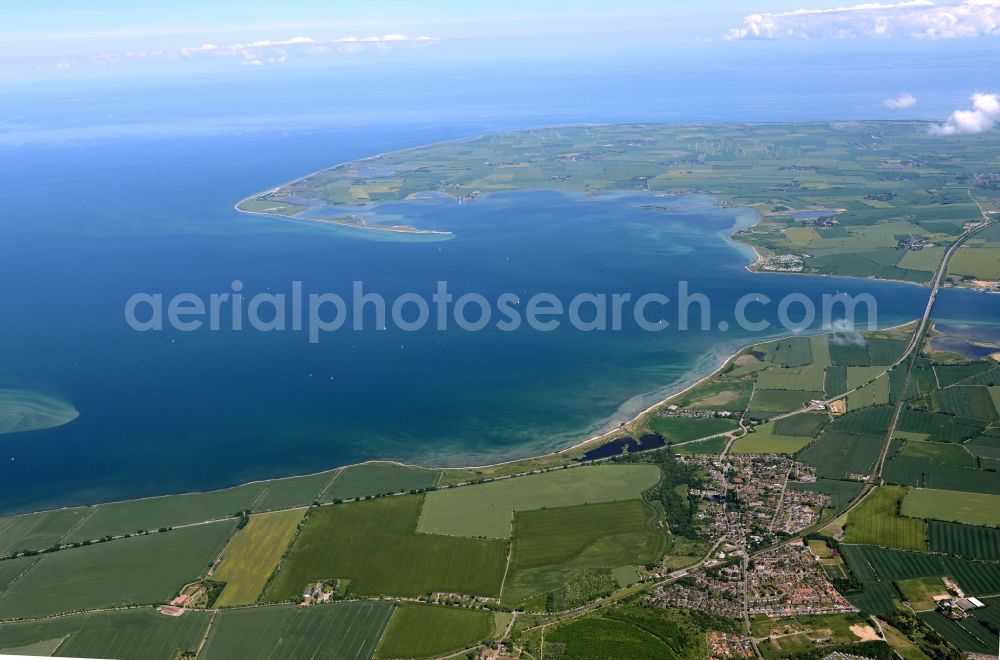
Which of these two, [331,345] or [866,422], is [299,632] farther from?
[866,422]

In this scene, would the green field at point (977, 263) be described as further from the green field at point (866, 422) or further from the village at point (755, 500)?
the village at point (755, 500)

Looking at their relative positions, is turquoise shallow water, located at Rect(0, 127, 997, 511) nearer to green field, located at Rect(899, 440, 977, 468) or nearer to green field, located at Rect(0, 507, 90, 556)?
green field, located at Rect(0, 507, 90, 556)

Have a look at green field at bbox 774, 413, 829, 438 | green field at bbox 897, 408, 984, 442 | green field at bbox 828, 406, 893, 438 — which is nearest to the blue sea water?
green field at bbox 774, 413, 829, 438

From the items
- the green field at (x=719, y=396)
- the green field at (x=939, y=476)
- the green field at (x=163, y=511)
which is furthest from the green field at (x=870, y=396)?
the green field at (x=163, y=511)

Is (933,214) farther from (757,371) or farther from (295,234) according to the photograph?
(295,234)

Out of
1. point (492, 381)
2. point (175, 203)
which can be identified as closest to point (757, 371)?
point (492, 381)
